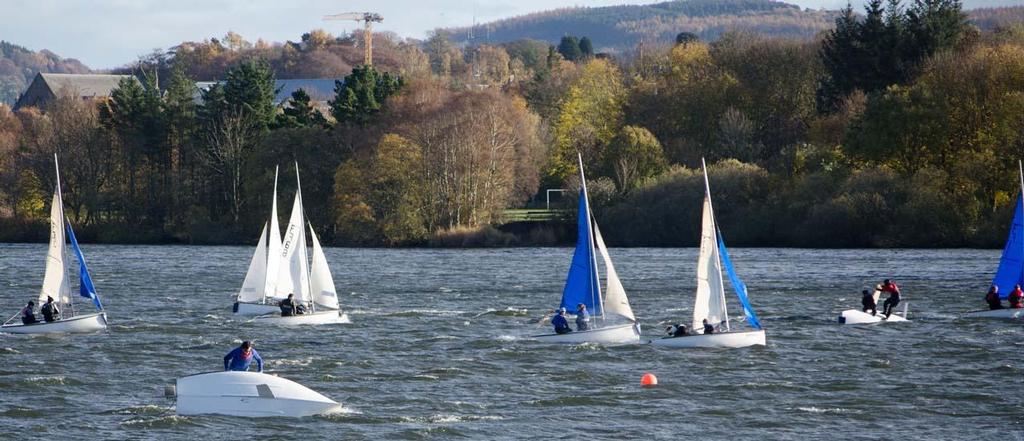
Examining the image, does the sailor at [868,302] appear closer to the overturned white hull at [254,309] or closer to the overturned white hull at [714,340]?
the overturned white hull at [714,340]

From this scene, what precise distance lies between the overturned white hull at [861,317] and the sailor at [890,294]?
0.25m

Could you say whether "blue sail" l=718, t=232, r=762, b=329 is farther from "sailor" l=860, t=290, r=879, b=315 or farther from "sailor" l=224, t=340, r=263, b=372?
"sailor" l=224, t=340, r=263, b=372

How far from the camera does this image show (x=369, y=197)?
369 ft

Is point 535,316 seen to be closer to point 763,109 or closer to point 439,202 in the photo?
point 439,202

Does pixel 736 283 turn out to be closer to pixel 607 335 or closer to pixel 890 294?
pixel 607 335

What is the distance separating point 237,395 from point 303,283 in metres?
23.8

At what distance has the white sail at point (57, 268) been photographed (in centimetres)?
5297

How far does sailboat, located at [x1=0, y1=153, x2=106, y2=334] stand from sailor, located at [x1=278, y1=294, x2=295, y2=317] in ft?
22.6

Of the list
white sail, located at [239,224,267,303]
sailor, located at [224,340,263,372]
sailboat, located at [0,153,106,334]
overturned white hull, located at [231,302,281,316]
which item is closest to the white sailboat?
overturned white hull, located at [231,302,281,316]

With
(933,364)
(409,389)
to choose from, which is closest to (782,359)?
(933,364)

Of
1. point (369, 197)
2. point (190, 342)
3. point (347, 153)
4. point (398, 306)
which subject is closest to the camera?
point (190, 342)

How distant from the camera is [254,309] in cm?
5797

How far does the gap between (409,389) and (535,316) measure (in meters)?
18.6

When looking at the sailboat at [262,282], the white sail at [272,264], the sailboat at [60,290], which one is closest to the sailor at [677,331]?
the sailboat at [262,282]
